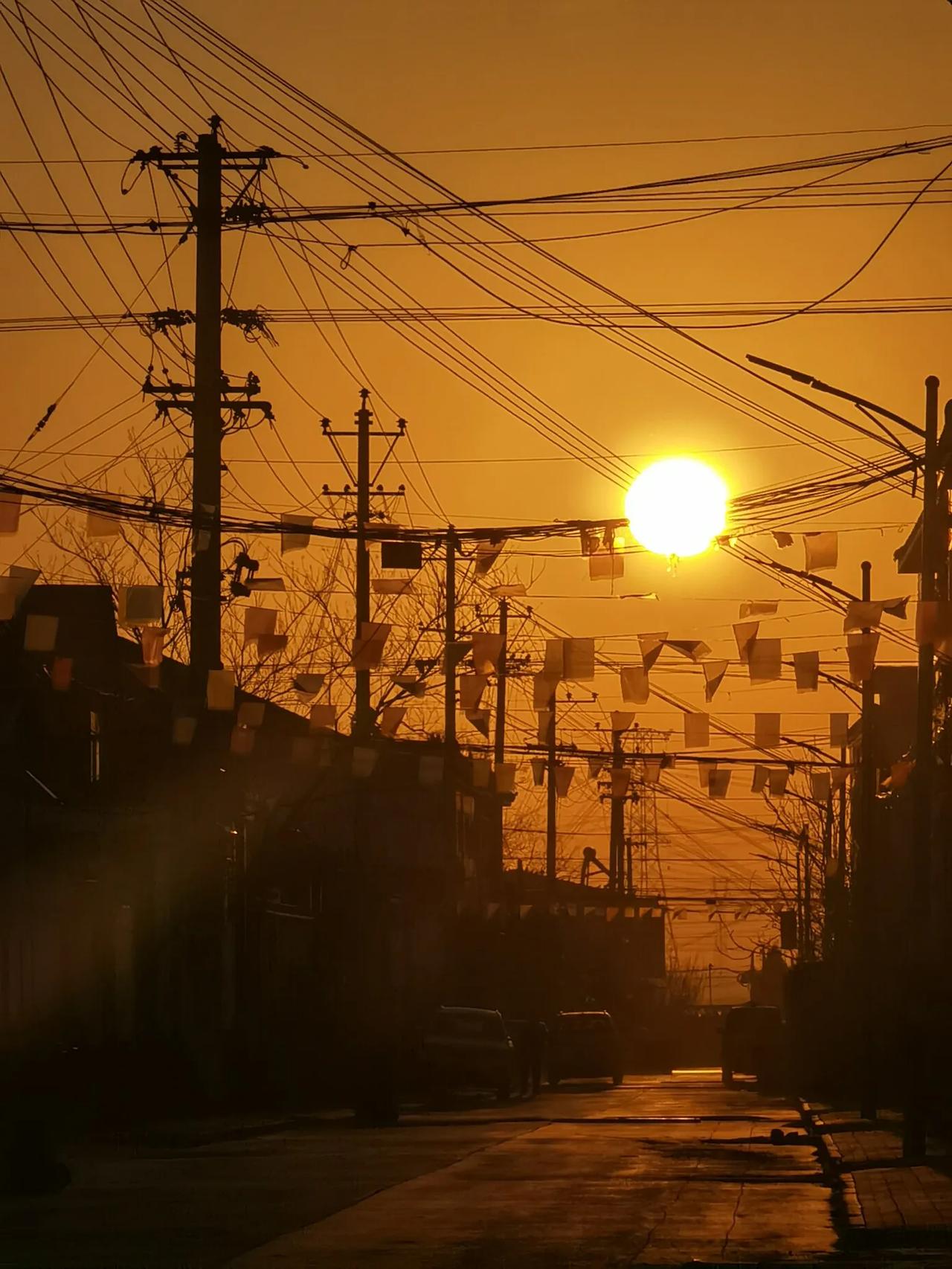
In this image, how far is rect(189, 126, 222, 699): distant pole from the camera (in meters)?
24.7

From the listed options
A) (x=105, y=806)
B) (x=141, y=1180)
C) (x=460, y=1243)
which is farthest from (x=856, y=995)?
(x=460, y=1243)

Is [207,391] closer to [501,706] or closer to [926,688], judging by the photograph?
[926,688]

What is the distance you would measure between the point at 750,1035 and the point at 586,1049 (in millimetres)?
9307

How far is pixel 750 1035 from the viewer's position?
5984 centimetres

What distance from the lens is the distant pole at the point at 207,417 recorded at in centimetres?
2472

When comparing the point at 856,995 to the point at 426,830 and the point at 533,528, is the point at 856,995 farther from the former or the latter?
the point at 426,830

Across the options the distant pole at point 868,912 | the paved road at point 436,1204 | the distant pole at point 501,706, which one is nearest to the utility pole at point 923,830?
the paved road at point 436,1204

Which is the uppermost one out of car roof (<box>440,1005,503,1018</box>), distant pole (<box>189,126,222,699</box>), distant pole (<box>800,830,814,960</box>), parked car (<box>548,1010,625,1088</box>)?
distant pole (<box>189,126,222,699</box>)

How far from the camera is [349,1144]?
24.4 metres

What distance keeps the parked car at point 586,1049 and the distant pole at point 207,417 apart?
29.2m

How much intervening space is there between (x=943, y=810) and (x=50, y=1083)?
2126 centimetres

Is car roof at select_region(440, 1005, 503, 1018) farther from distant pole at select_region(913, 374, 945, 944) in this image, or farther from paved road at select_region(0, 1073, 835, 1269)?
distant pole at select_region(913, 374, 945, 944)

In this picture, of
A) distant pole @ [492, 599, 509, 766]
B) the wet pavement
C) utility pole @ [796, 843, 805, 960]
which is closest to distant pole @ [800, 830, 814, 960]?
utility pole @ [796, 843, 805, 960]

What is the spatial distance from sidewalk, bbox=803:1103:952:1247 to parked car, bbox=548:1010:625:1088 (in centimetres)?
2324
